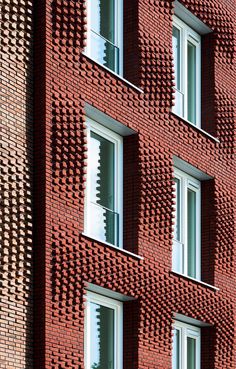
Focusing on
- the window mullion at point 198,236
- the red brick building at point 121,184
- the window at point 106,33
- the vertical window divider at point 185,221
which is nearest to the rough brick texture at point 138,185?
the red brick building at point 121,184

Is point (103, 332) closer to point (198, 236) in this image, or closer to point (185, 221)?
point (185, 221)

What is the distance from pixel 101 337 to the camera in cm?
2388

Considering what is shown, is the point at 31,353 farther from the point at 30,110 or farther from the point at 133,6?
the point at 133,6

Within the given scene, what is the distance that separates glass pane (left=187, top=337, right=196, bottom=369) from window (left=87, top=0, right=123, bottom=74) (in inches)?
240

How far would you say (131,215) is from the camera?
24.9 m

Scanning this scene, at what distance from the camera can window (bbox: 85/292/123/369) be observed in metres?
23.3

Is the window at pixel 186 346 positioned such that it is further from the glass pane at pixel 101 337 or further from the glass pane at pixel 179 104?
the glass pane at pixel 179 104

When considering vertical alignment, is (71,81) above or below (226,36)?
below

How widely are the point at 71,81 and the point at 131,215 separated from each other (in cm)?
335

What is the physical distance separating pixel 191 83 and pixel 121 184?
14.6 ft

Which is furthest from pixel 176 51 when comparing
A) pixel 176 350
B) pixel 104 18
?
pixel 176 350

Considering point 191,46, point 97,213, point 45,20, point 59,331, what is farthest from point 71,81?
point 191,46

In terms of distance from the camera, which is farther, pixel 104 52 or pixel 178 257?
pixel 178 257

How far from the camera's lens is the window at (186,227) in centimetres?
2697
